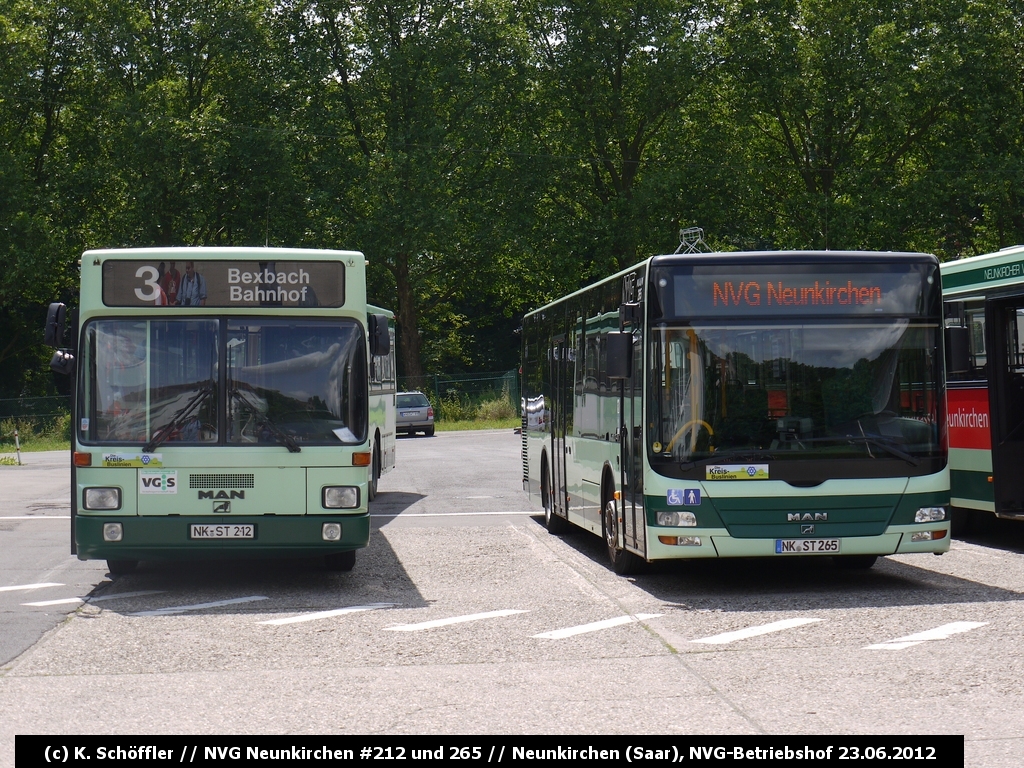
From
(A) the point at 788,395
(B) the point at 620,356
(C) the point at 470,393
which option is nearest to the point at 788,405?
(A) the point at 788,395

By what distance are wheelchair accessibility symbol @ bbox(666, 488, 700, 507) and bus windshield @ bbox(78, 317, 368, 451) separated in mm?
2642

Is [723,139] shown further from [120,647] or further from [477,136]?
[120,647]

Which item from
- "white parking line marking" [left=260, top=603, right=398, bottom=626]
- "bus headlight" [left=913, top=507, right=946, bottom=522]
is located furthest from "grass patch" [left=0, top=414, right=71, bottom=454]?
"bus headlight" [left=913, top=507, right=946, bottom=522]

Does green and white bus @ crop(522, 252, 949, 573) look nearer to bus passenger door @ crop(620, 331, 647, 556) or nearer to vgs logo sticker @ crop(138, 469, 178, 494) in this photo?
bus passenger door @ crop(620, 331, 647, 556)

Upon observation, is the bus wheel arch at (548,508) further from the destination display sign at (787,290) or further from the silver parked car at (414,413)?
the silver parked car at (414,413)

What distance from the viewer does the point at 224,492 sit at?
1180 centimetres

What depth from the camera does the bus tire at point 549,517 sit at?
16922 millimetres

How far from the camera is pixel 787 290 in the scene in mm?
11609

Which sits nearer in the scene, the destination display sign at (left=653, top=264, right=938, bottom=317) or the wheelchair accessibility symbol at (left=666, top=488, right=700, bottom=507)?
the wheelchair accessibility symbol at (left=666, top=488, right=700, bottom=507)

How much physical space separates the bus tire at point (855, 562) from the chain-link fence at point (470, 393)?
4061cm

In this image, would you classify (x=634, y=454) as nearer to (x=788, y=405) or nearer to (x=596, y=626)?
(x=788, y=405)

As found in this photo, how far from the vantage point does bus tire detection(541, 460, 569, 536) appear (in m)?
16.9

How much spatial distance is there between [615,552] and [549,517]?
4.21 meters
